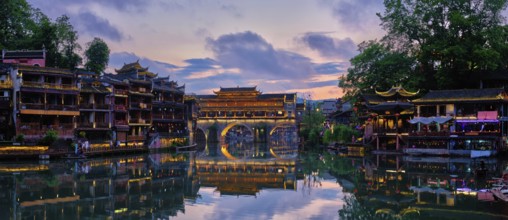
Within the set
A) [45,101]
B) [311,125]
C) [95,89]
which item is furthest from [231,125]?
[45,101]

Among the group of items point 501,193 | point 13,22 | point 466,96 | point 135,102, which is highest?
point 13,22

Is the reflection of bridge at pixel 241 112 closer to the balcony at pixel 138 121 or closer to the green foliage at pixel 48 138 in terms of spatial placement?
the balcony at pixel 138 121

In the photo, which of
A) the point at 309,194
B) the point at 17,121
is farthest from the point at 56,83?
the point at 309,194

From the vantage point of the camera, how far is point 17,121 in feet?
145

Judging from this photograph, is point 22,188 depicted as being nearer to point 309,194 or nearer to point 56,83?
point 309,194

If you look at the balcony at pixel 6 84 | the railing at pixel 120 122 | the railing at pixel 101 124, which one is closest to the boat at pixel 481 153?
the railing at pixel 120 122

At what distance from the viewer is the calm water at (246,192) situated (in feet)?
61.7

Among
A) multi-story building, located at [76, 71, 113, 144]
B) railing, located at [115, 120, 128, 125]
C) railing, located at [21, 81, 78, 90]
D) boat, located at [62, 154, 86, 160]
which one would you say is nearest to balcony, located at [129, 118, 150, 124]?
railing, located at [115, 120, 128, 125]

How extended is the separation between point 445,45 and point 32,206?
4237 centimetres

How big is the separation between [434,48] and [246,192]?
1294 inches

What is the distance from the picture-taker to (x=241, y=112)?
97.3m

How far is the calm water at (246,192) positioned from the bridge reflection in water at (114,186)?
1.6 inches

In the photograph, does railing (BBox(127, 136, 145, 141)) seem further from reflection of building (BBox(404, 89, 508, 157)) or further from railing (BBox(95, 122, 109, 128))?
reflection of building (BBox(404, 89, 508, 157))

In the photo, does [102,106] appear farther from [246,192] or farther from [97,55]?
[246,192]
